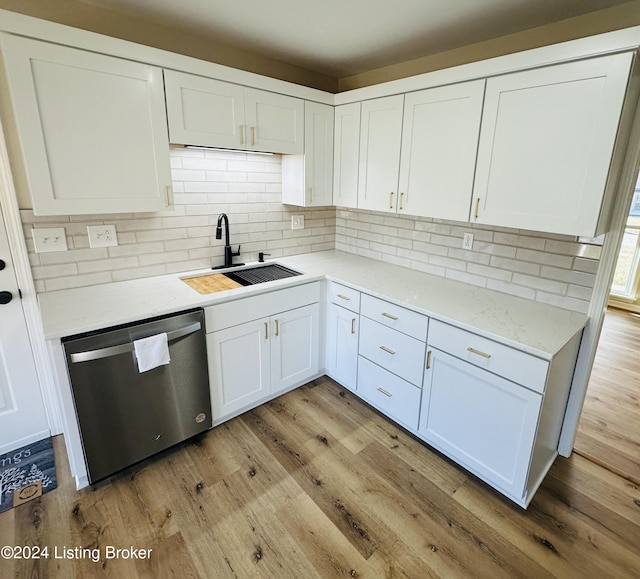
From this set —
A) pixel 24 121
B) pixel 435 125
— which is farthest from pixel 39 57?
pixel 435 125

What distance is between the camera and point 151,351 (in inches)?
70.0

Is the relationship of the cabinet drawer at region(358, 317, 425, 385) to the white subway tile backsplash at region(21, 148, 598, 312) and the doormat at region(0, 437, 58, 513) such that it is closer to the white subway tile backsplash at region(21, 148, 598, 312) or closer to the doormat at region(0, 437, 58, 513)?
the white subway tile backsplash at region(21, 148, 598, 312)

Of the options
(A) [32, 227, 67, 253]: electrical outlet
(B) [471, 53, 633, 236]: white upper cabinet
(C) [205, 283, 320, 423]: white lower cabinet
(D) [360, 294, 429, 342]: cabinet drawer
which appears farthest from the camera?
(C) [205, 283, 320, 423]: white lower cabinet

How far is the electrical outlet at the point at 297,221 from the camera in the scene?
9.75 feet

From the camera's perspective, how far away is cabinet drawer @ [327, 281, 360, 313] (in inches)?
94.3

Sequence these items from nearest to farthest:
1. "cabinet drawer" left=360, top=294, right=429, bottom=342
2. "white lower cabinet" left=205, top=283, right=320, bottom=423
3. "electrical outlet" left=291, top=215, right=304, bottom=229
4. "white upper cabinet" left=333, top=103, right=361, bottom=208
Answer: "cabinet drawer" left=360, top=294, right=429, bottom=342 < "white lower cabinet" left=205, top=283, right=320, bottom=423 < "white upper cabinet" left=333, top=103, right=361, bottom=208 < "electrical outlet" left=291, top=215, right=304, bottom=229

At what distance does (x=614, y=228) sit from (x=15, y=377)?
10.8ft

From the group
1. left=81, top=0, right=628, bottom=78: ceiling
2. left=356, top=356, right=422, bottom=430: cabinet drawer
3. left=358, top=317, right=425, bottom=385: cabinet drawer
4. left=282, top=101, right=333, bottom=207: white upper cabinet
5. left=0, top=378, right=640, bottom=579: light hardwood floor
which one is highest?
left=81, top=0, right=628, bottom=78: ceiling

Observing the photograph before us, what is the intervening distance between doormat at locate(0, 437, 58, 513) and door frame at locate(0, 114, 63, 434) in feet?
0.53

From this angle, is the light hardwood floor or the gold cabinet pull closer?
the light hardwood floor

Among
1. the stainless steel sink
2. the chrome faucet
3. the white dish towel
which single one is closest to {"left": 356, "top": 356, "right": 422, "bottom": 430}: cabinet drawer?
the stainless steel sink

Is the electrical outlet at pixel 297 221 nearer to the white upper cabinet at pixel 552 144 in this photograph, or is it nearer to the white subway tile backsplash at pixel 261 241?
the white subway tile backsplash at pixel 261 241

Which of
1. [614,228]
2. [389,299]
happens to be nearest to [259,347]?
[389,299]

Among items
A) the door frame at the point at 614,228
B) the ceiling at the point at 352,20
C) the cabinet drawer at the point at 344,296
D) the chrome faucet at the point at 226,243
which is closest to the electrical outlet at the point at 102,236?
the chrome faucet at the point at 226,243
